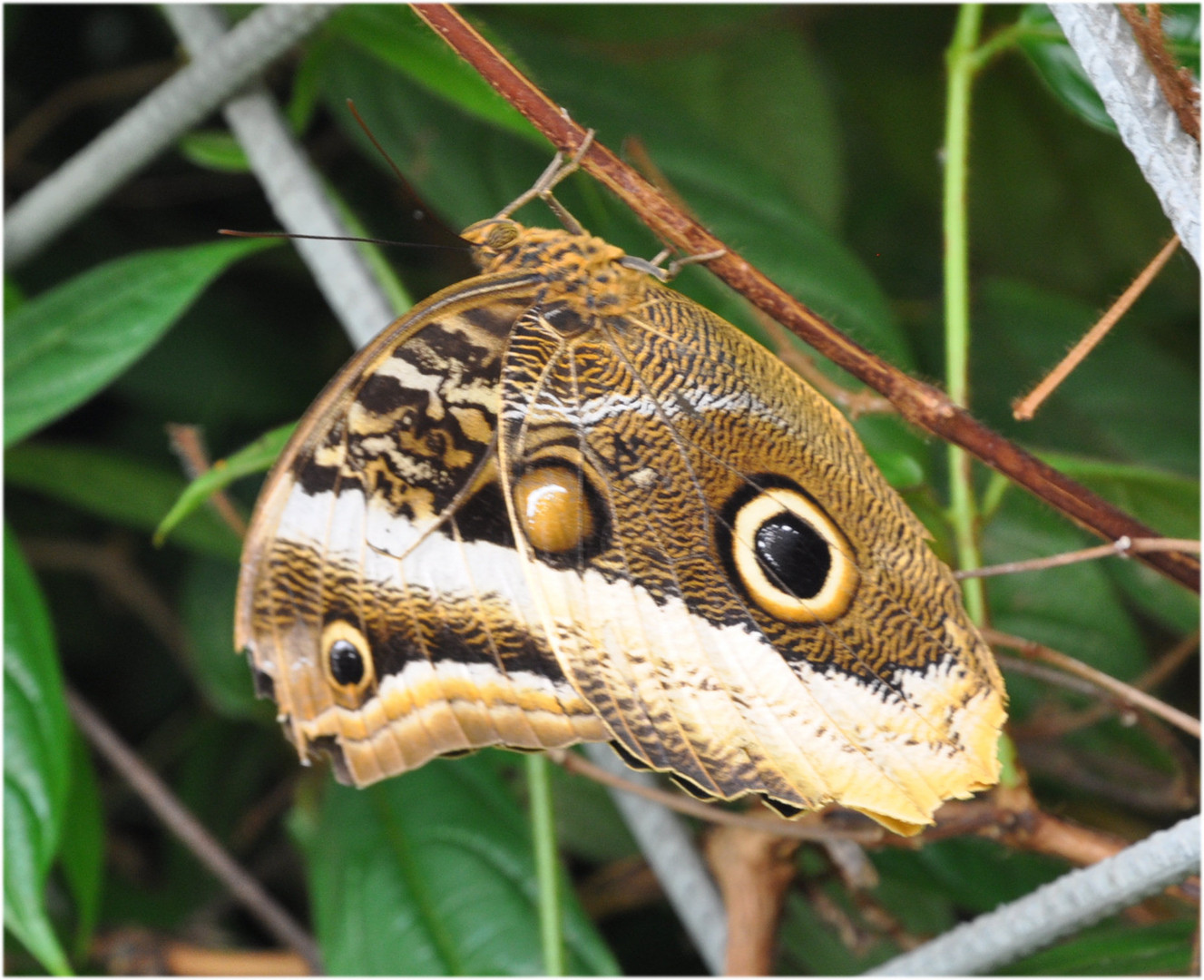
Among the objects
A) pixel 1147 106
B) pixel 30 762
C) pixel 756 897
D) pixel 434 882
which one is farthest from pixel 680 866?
pixel 1147 106

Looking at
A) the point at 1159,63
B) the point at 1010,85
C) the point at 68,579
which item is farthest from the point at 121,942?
the point at 1010,85

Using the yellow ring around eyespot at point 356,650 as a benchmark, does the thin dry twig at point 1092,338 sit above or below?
above

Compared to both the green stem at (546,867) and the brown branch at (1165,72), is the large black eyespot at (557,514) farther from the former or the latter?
the brown branch at (1165,72)

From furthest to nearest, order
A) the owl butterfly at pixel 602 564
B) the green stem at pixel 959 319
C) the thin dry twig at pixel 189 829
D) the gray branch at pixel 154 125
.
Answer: the thin dry twig at pixel 189 829 < the gray branch at pixel 154 125 < the green stem at pixel 959 319 < the owl butterfly at pixel 602 564

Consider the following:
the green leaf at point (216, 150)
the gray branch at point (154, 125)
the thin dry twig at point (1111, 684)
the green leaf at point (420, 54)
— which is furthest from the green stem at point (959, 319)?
the green leaf at point (216, 150)

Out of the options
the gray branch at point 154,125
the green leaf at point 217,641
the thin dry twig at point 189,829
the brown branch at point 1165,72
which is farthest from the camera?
the green leaf at point 217,641

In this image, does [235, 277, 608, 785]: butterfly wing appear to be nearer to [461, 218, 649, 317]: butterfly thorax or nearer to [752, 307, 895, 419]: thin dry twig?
[461, 218, 649, 317]: butterfly thorax

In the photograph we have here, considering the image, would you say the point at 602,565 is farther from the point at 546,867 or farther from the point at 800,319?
the point at 546,867
